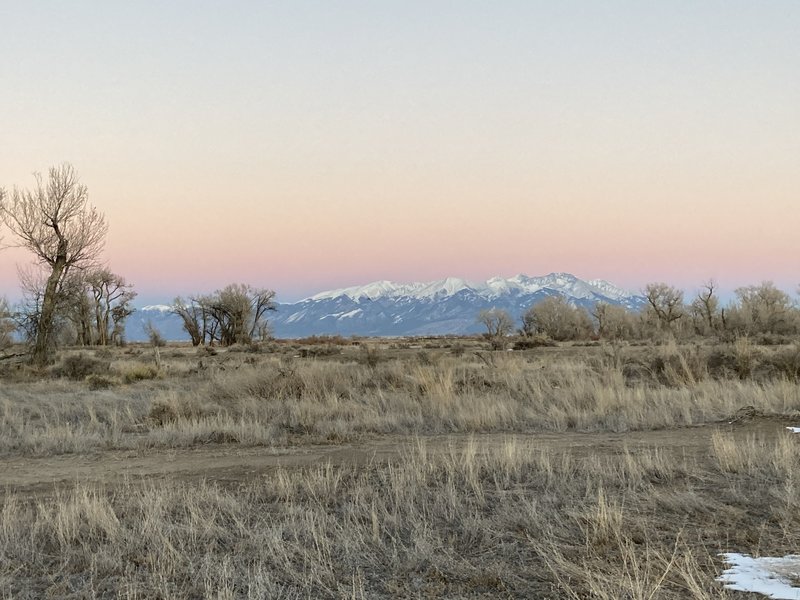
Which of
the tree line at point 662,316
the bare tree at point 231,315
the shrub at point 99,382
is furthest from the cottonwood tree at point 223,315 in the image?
the shrub at point 99,382

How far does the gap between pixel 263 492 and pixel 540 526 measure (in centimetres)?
320

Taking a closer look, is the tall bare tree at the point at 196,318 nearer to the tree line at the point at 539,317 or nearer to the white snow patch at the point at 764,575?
the tree line at the point at 539,317

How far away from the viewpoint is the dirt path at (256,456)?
8.40m

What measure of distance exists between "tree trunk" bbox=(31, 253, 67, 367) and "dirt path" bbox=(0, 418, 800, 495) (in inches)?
801

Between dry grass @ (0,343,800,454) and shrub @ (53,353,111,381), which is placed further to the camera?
shrub @ (53,353,111,381)

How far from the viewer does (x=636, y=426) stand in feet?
37.6

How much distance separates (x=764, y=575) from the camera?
4.30 m

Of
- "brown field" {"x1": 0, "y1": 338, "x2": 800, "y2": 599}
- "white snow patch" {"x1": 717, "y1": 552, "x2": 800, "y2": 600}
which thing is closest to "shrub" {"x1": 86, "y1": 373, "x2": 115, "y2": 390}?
"brown field" {"x1": 0, "y1": 338, "x2": 800, "y2": 599}

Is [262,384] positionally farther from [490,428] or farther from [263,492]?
[263,492]

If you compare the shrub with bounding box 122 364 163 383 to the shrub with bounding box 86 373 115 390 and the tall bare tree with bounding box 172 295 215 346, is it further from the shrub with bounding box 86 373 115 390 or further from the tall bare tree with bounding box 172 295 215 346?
the tall bare tree with bounding box 172 295 215 346

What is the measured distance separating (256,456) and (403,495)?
3.93 meters

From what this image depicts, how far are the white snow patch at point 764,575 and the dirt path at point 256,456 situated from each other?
424 centimetres

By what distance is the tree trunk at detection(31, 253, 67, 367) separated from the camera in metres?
28.1

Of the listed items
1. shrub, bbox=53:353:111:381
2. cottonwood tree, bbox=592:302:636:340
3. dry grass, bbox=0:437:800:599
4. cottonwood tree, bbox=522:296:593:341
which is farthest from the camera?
cottonwood tree, bbox=592:302:636:340
